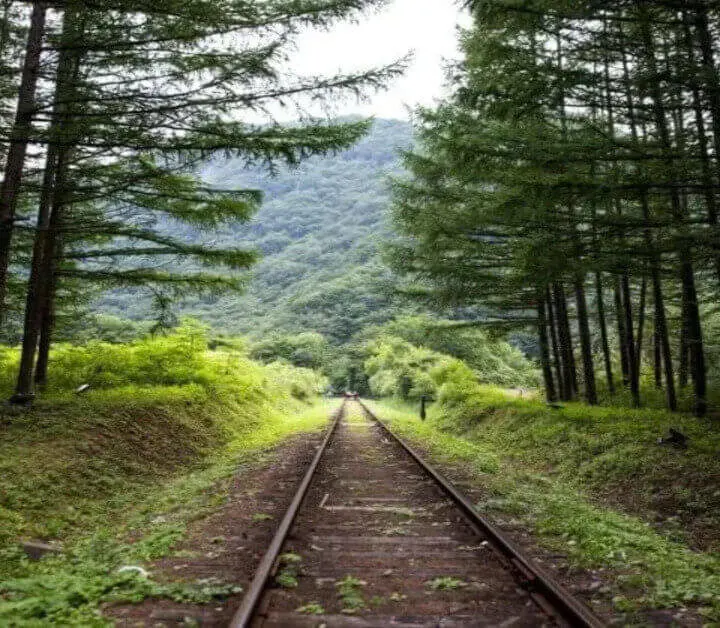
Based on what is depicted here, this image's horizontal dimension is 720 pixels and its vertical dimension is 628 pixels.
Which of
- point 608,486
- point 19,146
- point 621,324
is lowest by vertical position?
point 608,486

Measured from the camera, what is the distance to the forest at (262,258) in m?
4.79

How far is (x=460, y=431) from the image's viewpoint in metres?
17.2

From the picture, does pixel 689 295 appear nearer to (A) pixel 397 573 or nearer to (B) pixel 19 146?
(A) pixel 397 573

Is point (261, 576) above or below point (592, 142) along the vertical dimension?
below

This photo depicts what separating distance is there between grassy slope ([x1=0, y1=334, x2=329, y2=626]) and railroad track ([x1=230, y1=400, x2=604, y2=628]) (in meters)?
0.66

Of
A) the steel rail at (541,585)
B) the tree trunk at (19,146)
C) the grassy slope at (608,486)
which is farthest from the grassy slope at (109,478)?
the grassy slope at (608,486)

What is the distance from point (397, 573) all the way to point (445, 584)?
456mm

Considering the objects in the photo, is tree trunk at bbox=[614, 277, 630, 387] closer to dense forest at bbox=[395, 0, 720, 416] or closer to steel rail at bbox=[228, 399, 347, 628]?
dense forest at bbox=[395, 0, 720, 416]

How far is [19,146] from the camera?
892cm

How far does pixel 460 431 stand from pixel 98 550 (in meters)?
13.2

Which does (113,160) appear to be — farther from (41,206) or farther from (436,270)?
(436,270)

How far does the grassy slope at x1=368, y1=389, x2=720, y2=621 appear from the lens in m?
4.58

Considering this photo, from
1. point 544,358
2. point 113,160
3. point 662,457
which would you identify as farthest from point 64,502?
point 544,358

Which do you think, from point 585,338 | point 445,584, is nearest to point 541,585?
point 445,584
